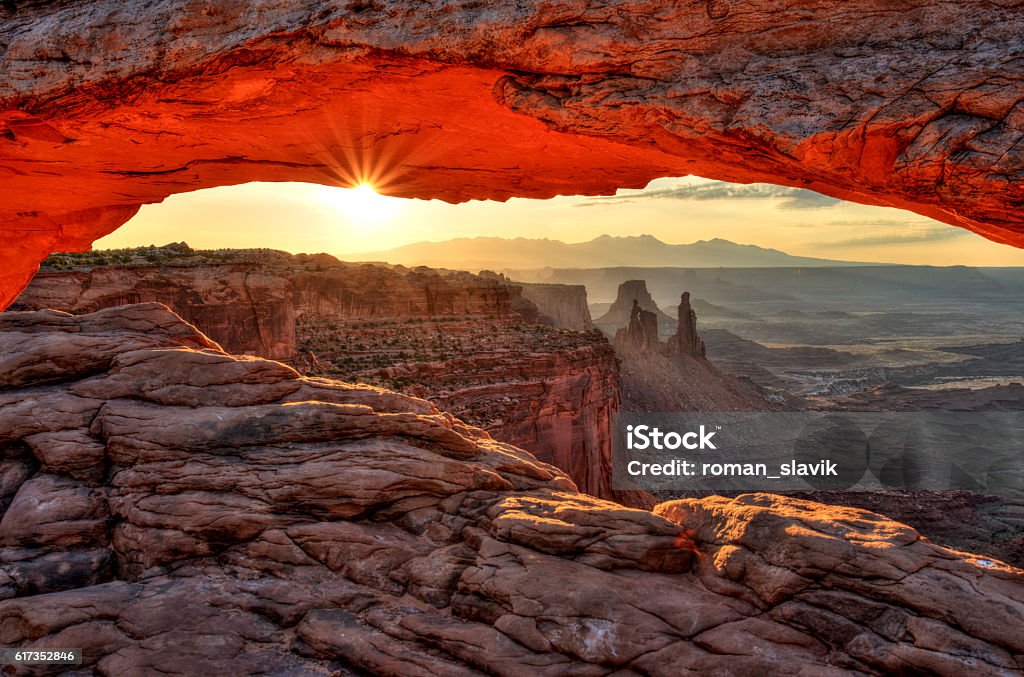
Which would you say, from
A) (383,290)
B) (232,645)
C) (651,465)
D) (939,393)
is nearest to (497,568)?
(232,645)

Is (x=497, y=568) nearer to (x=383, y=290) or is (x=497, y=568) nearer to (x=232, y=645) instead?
(x=232, y=645)

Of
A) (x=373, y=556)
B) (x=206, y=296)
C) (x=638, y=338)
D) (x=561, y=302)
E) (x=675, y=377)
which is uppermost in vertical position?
(x=561, y=302)

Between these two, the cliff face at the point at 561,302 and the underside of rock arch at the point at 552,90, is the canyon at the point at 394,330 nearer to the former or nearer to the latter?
the underside of rock arch at the point at 552,90

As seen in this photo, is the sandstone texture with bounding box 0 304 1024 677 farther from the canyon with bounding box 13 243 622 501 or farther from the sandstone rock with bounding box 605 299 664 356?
the sandstone rock with bounding box 605 299 664 356

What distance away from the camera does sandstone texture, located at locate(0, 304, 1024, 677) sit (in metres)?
6.30

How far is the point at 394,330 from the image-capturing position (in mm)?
40406

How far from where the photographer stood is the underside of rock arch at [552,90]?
6.89m

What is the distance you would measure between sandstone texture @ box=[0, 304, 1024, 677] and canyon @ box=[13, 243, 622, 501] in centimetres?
1972

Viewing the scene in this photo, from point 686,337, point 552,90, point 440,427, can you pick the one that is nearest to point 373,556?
point 440,427

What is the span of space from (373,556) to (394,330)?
1323 inches

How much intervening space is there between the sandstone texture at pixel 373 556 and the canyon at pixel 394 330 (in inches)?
777

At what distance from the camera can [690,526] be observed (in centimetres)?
812

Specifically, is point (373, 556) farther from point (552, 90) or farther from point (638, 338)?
point (638, 338)

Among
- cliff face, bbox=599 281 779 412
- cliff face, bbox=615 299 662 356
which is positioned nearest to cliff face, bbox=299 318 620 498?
cliff face, bbox=599 281 779 412
